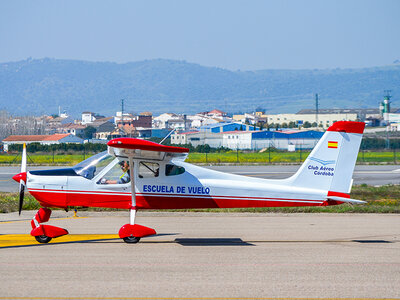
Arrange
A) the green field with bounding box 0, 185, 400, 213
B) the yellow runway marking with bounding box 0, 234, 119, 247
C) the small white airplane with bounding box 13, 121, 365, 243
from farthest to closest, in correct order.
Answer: the green field with bounding box 0, 185, 400, 213 → the small white airplane with bounding box 13, 121, 365, 243 → the yellow runway marking with bounding box 0, 234, 119, 247

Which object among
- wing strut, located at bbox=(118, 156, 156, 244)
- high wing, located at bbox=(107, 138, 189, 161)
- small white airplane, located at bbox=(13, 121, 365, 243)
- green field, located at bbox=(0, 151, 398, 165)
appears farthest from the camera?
green field, located at bbox=(0, 151, 398, 165)

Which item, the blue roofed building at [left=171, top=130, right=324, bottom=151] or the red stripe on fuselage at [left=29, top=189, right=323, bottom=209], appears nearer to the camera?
the red stripe on fuselage at [left=29, top=189, right=323, bottom=209]

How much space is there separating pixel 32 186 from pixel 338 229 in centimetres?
678

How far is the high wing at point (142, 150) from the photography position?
1127 cm

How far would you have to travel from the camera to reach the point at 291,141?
312ft

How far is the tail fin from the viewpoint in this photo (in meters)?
12.5

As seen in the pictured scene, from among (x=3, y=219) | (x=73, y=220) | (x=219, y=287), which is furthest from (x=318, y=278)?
(x=3, y=219)

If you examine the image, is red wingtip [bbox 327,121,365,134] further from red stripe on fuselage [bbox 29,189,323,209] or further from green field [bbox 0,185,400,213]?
green field [bbox 0,185,400,213]

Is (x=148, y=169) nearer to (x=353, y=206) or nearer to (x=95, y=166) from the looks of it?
(x=95, y=166)

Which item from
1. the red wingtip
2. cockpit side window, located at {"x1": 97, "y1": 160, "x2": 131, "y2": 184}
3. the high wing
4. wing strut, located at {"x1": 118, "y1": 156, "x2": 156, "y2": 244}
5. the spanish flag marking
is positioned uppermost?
the red wingtip

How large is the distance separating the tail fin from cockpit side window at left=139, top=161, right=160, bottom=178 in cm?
298

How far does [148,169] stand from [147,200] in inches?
23.8

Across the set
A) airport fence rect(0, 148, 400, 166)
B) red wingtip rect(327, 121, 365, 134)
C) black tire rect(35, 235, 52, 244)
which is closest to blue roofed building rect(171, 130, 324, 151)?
airport fence rect(0, 148, 400, 166)

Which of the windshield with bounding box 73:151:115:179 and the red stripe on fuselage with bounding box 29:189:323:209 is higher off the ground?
the windshield with bounding box 73:151:115:179
